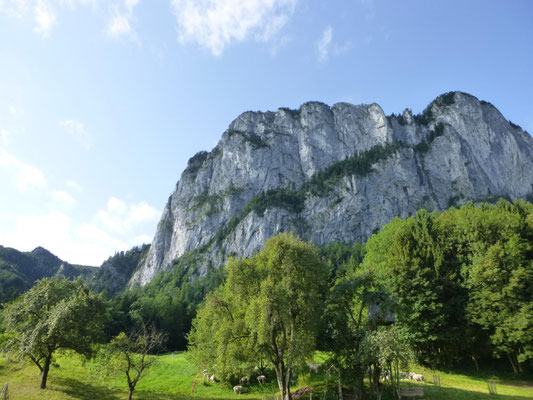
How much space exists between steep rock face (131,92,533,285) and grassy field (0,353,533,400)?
112 metres

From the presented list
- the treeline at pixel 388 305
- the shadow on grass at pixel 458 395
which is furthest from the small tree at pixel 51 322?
the shadow on grass at pixel 458 395

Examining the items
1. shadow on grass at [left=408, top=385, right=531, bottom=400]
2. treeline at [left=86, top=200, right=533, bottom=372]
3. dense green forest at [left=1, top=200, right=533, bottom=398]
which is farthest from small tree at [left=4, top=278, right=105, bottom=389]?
shadow on grass at [left=408, top=385, right=531, bottom=400]

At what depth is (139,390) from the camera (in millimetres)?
30531

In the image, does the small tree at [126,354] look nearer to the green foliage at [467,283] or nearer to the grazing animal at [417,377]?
the green foliage at [467,283]

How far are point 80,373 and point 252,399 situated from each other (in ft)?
72.5

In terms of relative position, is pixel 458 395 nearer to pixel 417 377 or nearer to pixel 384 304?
pixel 417 377

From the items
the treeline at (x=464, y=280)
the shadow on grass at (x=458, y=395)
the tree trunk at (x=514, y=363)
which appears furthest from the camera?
the tree trunk at (x=514, y=363)

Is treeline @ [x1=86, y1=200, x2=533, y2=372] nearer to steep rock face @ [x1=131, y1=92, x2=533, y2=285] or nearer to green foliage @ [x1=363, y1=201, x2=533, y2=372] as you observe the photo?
green foliage @ [x1=363, y1=201, x2=533, y2=372]

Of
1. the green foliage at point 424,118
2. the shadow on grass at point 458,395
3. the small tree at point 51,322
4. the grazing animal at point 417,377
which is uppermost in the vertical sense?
the green foliage at point 424,118

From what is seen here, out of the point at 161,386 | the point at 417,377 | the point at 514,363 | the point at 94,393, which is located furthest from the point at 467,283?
the point at 94,393

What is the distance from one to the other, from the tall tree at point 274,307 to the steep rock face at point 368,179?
120 metres

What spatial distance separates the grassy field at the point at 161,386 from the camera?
991 inches

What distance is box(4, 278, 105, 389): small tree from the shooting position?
25547 mm

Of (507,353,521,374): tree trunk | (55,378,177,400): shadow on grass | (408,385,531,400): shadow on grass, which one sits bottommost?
(55,378,177,400): shadow on grass
